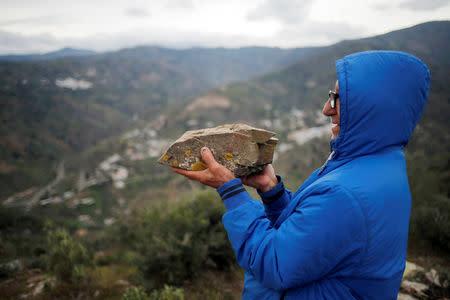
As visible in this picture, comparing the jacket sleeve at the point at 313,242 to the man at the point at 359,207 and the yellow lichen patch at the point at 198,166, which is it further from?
the yellow lichen patch at the point at 198,166

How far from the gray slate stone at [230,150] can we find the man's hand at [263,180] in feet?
0.18

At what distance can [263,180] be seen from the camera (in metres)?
2.31

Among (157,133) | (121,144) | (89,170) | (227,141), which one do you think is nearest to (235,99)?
(157,133)

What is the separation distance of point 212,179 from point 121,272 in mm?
8004

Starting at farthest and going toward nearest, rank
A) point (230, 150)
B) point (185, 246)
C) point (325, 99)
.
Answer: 1. point (325, 99)
2. point (185, 246)
3. point (230, 150)

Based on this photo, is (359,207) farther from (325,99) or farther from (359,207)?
(325,99)

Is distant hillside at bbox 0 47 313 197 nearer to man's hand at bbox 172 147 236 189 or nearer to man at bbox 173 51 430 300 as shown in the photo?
man's hand at bbox 172 147 236 189

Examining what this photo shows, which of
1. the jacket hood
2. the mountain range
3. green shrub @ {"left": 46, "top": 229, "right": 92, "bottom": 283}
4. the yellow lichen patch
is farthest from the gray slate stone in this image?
the mountain range

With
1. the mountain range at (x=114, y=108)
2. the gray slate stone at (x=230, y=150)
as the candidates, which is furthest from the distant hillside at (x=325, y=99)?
the gray slate stone at (x=230, y=150)

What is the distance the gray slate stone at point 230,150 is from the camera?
2.42m

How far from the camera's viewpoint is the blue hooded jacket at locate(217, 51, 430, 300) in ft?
3.70

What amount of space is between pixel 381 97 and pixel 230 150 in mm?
1510

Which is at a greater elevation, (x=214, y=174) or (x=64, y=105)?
(x=214, y=174)

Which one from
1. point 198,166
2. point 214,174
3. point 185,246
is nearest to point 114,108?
point 185,246
